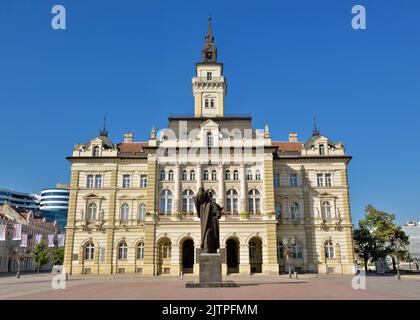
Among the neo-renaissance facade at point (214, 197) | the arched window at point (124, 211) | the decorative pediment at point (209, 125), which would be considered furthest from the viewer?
the arched window at point (124, 211)

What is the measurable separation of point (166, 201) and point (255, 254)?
13284mm

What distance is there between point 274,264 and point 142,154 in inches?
905

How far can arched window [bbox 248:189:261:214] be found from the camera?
4688 cm

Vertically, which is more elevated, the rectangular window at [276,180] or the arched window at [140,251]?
the rectangular window at [276,180]

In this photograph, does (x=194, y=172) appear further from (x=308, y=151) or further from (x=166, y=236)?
(x=308, y=151)

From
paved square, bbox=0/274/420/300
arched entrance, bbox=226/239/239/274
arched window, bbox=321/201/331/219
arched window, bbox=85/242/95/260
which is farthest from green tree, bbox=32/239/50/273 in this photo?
arched window, bbox=321/201/331/219

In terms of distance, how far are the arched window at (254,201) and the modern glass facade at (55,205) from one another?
13344 cm

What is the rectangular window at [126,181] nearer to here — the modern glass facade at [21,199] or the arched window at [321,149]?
the arched window at [321,149]

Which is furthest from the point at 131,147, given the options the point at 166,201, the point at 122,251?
the point at 122,251

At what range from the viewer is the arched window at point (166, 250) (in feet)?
153

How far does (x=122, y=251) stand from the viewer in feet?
160

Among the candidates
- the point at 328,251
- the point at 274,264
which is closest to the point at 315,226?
the point at 328,251

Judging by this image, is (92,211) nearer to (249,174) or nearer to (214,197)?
(214,197)

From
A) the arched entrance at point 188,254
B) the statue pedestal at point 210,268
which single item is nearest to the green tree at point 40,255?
the arched entrance at point 188,254
